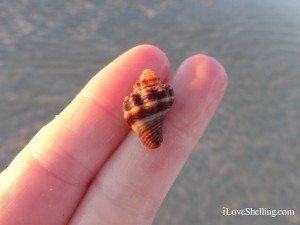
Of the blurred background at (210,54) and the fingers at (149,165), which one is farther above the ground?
the fingers at (149,165)

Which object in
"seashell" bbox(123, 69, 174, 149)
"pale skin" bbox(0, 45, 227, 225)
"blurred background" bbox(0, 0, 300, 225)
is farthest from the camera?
"blurred background" bbox(0, 0, 300, 225)

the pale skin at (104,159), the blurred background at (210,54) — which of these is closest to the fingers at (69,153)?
the pale skin at (104,159)

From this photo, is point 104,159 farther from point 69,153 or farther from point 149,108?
point 149,108

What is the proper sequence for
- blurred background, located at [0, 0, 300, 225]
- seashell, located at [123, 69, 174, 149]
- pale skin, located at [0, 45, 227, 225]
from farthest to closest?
blurred background, located at [0, 0, 300, 225], pale skin, located at [0, 45, 227, 225], seashell, located at [123, 69, 174, 149]

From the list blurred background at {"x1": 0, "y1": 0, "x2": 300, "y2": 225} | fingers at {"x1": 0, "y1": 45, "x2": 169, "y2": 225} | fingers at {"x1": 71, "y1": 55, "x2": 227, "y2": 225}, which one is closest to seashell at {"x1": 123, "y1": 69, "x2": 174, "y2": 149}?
fingers at {"x1": 71, "y1": 55, "x2": 227, "y2": 225}

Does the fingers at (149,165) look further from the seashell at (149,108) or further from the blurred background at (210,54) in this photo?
the blurred background at (210,54)

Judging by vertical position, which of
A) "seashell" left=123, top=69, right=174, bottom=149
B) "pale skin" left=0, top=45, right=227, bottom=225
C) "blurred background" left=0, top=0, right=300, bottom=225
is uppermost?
"seashell" left=123, top=69, right=174, bottom=149

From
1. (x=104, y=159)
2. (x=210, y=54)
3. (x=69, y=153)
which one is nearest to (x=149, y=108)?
(x=104, y=159)

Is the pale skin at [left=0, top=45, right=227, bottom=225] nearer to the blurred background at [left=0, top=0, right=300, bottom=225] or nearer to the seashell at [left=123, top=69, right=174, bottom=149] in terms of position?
the seashell at [left=123, top=69, right=174, bottom=149]
